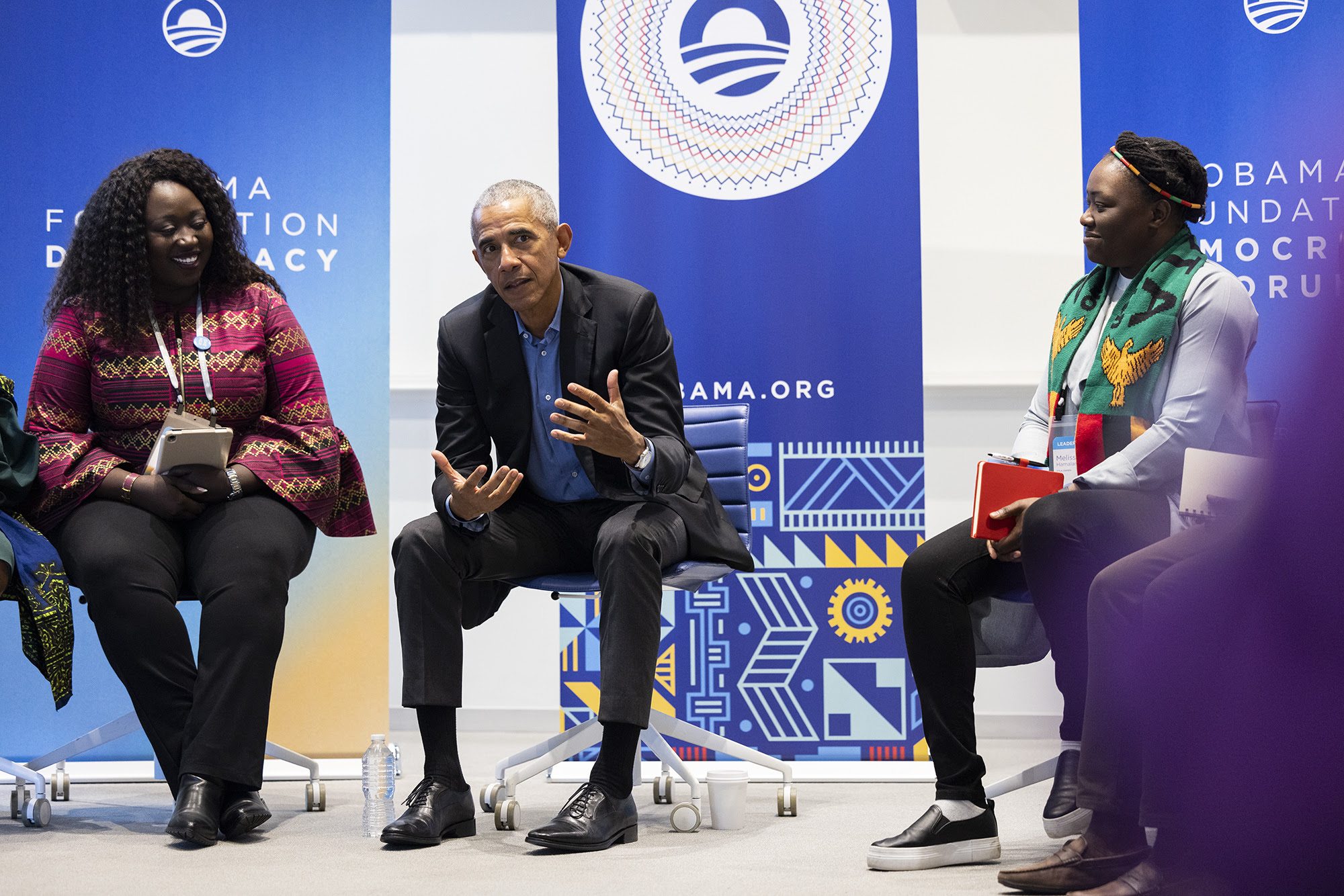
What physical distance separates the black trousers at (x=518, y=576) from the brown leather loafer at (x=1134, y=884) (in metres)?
0.88

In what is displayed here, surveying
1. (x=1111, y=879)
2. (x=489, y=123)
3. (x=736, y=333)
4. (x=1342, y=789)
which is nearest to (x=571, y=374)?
(x=736, y=333)

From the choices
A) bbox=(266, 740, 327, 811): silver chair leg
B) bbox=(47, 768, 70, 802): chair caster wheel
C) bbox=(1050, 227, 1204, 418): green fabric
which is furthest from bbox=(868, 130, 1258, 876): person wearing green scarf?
bbox=(47, 768, 70, 802): chair caster wheel

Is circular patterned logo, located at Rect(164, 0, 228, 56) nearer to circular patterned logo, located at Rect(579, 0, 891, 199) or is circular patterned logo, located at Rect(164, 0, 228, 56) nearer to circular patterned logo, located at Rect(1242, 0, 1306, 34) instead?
circular patterned logo, located at Rect(579, 0, 891, 199)

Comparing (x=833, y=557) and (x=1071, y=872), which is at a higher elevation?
(x=833, y=557)

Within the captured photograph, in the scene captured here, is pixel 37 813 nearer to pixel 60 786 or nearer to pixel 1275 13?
pixel 60 786

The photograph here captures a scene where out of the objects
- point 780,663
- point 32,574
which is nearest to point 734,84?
point 780,663

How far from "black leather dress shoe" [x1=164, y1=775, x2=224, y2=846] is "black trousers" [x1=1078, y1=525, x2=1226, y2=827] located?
156cm

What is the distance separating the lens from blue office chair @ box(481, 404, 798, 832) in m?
2.56

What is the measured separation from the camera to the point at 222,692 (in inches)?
91.2

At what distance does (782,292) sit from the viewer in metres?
3.35

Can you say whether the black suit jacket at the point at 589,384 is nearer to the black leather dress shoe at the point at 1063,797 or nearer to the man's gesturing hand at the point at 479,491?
the man's gesturing hand at the point at 479,491

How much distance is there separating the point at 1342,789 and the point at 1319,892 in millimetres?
49

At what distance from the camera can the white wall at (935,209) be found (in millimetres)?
3896

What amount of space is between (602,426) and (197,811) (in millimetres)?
1041
